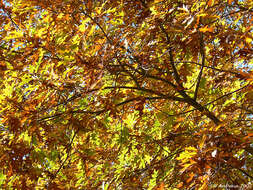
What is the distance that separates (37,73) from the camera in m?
2.07

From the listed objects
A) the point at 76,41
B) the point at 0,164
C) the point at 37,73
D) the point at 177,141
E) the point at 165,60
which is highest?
the point at 165,60

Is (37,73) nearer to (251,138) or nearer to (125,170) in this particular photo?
(125,170)

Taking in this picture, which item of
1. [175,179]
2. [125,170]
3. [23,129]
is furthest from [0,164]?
[175,179]

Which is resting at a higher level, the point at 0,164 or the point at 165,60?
the point at 165,60

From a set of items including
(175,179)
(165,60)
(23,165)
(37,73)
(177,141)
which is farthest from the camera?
(177,141)

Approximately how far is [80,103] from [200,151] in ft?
4.02

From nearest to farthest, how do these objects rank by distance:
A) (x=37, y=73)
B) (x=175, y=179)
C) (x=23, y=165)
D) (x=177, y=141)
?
1. (x=37, y=73)
2. (x=23, y=165)
3. (x=175, y=179)
4. (x=177, y=141)

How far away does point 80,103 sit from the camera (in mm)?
2322

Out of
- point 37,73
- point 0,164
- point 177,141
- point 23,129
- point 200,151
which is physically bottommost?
point 200,151

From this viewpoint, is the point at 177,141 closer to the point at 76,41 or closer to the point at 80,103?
the point at 80,103

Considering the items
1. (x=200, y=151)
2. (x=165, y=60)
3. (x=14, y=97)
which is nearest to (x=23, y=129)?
(x=14, y=97)

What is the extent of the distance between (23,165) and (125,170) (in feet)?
3.52

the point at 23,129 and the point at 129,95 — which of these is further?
the point at 129,95

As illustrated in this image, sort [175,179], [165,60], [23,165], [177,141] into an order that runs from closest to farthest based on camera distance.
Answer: [23,165] < [175,179] < [165,60] < [177,141]
